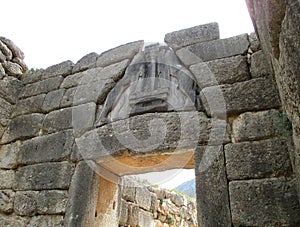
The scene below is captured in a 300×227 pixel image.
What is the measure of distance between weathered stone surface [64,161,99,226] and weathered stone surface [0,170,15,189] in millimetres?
921

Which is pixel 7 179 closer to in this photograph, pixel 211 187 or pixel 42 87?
pixel 42 87

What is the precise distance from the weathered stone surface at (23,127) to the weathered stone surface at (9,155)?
9 cm

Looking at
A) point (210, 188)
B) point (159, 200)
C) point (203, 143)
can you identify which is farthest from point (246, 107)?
point (159, 200)

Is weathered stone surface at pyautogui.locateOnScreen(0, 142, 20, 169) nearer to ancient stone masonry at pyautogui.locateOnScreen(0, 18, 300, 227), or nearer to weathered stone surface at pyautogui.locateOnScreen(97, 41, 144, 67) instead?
ancient stone masonry at pyautogui.locateOnScreen(0, 18, 300, 227)

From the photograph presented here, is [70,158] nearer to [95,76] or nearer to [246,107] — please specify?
[95,76]

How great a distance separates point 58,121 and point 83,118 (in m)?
0.39

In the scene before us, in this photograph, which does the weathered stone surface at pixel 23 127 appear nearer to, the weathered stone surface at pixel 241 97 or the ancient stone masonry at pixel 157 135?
the ancient stone masonry at pixel 157 135

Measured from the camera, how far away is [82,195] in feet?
9.70

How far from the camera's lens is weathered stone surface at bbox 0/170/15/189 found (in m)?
3.45

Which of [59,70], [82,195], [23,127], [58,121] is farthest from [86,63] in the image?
[82,195]

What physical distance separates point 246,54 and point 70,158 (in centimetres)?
223

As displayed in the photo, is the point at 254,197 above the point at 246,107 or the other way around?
the other way around

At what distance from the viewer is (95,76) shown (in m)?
3.72

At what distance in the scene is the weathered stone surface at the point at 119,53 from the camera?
3607 mm
